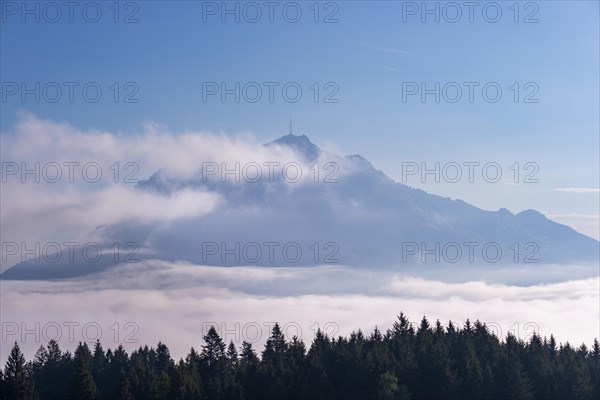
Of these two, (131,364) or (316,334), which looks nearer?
(316,334)

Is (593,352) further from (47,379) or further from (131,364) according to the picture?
(47,379)

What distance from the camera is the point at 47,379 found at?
15150 cm

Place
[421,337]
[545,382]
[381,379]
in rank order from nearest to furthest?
[381,379] → [545,382] → [421,337]

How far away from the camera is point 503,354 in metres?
119

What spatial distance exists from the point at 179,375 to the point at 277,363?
628 inches

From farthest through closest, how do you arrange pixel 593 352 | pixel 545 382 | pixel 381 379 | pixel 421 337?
pixel 593 352, pixel 421 337, pixel 545 382, pixel 381 379

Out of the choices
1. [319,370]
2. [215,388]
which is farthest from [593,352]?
[215,388]

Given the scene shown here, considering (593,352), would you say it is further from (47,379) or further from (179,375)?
(47,379)

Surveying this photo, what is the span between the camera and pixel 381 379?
4208 inches

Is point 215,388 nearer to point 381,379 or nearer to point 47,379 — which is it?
point 381,379

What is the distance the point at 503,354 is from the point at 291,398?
30.5 metres

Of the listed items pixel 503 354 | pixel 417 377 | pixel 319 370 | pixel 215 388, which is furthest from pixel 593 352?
pixel 215 388

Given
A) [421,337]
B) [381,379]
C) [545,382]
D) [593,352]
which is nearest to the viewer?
[381,379]

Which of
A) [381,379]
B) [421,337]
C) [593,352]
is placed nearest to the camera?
[381,379]
